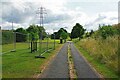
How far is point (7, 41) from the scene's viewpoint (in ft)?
114

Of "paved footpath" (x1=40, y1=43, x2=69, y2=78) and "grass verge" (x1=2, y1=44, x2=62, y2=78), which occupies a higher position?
"grass verge" (x1=2, y1=44, x2=62, y2=78)

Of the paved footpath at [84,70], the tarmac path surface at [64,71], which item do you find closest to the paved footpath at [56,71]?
the tarmac path surface at [64,71]

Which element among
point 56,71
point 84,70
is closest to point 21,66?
point 56,71

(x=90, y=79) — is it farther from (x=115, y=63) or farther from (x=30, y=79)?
(x=115, y=63)

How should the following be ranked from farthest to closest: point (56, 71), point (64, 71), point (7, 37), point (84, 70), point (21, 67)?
1. point (7, 37)
2. point (21, 67)
3. point (84, 70)
4. point (64, 71)
5. point (56, 71)

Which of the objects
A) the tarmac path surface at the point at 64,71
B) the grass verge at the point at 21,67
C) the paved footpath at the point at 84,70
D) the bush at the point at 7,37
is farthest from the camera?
the bush at the point at 7,37

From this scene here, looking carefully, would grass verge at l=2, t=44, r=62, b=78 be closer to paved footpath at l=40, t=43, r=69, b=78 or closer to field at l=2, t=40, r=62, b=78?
field at l=2, t=40, r=62, b=78

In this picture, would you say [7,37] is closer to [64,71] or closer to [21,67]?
[21,67]

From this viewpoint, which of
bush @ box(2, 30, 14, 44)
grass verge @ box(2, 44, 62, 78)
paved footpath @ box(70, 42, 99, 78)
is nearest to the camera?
grass verge @ box(2, 44, 62, 78)

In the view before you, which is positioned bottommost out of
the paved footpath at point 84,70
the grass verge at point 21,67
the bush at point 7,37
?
the paved footpath at point 84,70

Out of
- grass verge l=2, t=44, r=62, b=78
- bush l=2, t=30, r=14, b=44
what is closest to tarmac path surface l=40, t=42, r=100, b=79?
grass verge l=2, t=44, r=62, b=78

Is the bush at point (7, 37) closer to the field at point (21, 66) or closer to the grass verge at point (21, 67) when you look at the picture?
the field at point (21, 66)

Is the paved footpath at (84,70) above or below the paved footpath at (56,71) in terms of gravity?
below

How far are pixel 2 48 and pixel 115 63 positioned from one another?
62.8ft
